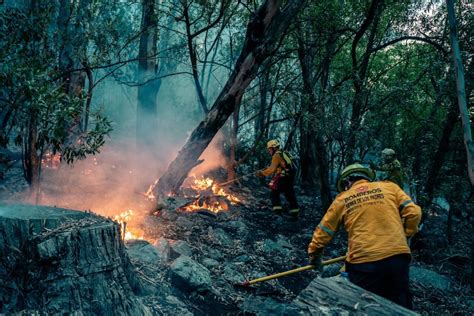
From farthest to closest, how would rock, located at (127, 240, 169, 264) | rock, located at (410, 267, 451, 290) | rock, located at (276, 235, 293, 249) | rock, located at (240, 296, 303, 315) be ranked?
rock, located at (276, 235, 293, 249) → rock, located at (410, 267, 451, 290) → rock, located at (127, 240, 169, 264) → rock, located at (240, 296, 303, 315)

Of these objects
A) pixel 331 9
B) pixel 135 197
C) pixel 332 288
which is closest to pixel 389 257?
pixel 332 288

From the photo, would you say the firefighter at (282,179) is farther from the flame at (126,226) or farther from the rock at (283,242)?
the flame at (126,226)

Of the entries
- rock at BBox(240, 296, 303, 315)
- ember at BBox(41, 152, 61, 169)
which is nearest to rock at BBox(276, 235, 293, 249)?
rock at BBox(240, 296, 303, 315)

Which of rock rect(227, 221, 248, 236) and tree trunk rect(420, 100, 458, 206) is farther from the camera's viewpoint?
tree trunk rect(420, 100, 458, 206)

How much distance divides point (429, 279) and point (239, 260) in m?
3.70

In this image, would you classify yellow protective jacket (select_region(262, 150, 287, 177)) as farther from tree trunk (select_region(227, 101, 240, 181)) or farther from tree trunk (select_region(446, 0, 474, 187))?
tree trunk (select_region(446, 0, 474, 187))

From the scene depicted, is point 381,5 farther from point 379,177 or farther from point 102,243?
point 102,243

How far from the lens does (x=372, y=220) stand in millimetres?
3889

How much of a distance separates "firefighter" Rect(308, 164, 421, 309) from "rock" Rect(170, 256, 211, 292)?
1.68m

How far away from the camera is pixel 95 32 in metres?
7.95

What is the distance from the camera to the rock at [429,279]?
6.93 m

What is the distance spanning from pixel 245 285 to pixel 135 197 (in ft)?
15.5

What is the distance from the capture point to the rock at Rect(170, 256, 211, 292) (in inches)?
190

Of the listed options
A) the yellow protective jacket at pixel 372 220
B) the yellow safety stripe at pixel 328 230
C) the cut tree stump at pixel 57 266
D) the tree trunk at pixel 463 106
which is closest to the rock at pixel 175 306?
the cut tree stump at pixel 57 266
